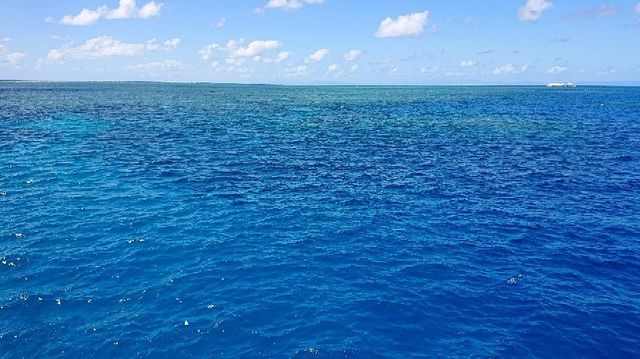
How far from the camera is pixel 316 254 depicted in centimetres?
3070

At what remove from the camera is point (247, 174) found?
166 ft

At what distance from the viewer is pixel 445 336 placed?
2177 cm

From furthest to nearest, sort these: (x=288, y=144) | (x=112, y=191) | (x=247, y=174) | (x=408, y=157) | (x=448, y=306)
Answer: (x=288, y=144) → (x=408, y=157) → (x=247, y=174) → (x=112, y=191) → (x=448, y=306)

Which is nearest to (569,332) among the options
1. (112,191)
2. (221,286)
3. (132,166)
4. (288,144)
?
(221,286)

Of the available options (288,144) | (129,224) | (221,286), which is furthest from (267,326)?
(288,144)

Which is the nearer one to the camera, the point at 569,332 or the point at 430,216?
the point at 569,332

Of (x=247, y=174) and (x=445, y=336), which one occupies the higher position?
(x=247, y=174)

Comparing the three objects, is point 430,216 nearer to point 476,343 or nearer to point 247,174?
point 476,343

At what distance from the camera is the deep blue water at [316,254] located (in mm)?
21516

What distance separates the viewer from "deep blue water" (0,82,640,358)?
70.6 ft

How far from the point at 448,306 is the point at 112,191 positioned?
3372 centimetres

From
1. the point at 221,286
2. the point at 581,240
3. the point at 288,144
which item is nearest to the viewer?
the point at 221,286

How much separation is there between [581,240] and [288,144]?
46307mm

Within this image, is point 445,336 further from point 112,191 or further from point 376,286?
point 112,191
